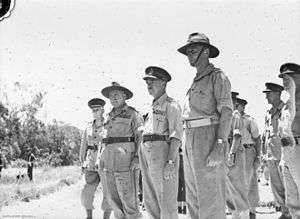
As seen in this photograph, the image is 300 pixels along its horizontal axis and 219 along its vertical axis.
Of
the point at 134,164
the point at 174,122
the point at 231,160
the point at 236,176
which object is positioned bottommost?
the point at 236,176

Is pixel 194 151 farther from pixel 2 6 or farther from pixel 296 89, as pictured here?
pixel 2 6

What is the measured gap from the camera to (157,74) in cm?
665

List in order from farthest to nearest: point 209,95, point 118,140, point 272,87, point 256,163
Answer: point 256,163 < point 272,87 < point 118,140 < point 209,95

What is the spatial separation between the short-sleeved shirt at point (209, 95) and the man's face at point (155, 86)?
1.45 meters

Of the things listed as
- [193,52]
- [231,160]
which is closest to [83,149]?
[231,160]

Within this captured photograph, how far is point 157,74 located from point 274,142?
9.25 ft

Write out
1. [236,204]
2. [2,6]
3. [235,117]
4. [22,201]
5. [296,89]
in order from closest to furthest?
[2,6]
[296,89]
[236,204]
[235,117]
[22,201]

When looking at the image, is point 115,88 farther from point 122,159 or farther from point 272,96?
point 272,96

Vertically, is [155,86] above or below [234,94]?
below

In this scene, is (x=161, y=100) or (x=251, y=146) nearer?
(x=161, y=100)

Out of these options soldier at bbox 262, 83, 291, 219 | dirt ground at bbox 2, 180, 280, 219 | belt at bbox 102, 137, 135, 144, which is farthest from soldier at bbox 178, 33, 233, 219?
dirt ground at bbox 2, 180, 280, 219

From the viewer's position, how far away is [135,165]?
7.32 meters

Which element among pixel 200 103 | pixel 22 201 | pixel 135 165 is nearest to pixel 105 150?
pixel 135 165

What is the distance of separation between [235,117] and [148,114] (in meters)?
2.83
